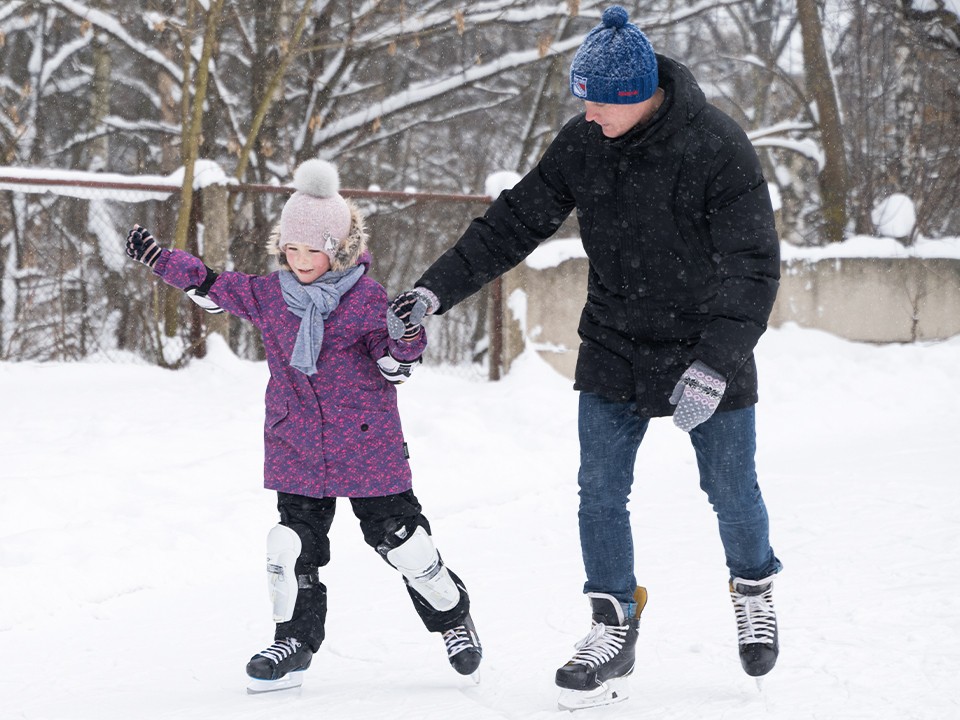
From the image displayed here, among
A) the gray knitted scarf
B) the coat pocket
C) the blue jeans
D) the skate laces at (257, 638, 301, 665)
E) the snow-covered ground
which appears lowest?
the snow-covered ground

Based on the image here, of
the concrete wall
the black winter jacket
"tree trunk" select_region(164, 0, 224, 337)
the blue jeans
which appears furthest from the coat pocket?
the concrete wall

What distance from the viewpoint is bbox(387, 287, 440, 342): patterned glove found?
2.76 metres

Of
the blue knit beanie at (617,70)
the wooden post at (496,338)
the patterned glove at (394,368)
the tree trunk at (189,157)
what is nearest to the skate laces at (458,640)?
the patterned glove at (394,368)

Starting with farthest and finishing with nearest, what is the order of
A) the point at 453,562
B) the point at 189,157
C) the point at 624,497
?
1. the point at 189,157
2. the point at 453,562
3. the point at 624,497

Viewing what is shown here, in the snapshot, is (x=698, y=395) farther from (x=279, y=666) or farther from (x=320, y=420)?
(x=279, y=666)

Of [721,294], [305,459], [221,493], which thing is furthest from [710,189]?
[221,493]

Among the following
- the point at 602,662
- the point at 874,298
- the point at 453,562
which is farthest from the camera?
the point at 874,298

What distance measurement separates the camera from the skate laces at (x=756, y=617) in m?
2.82

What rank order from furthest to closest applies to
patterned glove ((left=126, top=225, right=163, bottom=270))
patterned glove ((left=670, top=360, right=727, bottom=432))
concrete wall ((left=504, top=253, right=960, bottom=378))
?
1. concrete wall ((left=504, top=253, right=960, bottom=378))
2. patterned glove ((left=126, top=225, right=163, bottom=270))
3. patterned glove ((left=670, top=360, right=727, bottom=432))

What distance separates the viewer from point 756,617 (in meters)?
2.83

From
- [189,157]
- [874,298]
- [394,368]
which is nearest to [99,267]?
[189,157]

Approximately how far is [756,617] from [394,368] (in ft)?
3.65

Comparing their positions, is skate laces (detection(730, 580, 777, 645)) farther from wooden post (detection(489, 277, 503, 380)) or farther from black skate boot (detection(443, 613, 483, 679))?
wooden post (detection(489, 277, 503, 380))

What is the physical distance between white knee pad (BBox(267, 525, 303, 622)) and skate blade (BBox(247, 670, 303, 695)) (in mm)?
150
